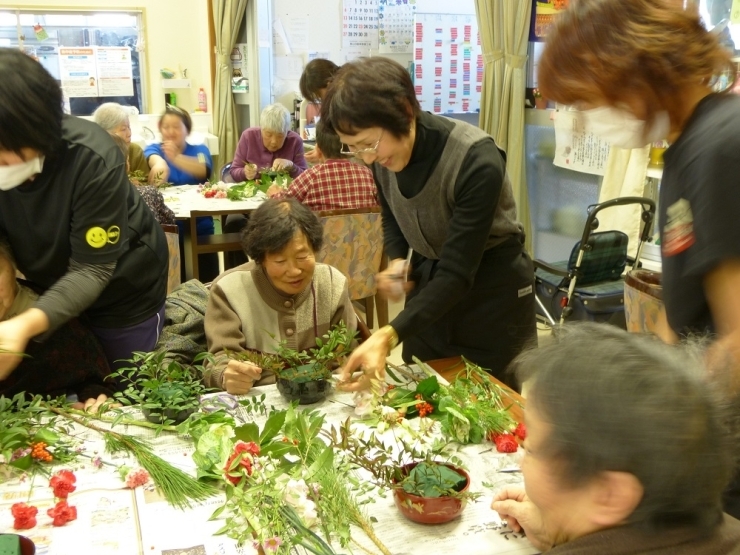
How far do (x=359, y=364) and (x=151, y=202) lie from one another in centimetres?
231

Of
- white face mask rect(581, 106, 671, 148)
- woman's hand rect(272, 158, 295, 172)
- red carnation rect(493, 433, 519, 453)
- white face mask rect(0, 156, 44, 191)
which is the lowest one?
red carnation rect(493, 433, 519, 453)

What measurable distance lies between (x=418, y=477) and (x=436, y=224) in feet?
2.81

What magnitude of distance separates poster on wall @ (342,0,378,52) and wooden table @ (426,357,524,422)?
16.3 feet

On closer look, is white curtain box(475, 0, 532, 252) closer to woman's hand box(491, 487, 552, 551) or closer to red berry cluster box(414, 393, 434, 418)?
red berry cluster box(414, 393, 434, 418)

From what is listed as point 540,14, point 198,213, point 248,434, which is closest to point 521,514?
point 248,434

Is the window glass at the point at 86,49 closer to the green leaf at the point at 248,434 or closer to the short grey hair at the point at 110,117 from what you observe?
the short grey hair at the point at 110,117

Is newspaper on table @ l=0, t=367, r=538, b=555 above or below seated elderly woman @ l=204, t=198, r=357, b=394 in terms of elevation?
below

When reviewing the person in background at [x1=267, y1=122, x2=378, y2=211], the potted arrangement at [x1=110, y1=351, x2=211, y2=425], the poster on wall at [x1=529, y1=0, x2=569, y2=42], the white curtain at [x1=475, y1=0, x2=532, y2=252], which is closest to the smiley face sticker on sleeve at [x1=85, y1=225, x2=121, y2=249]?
the potted arrangement at [x1=110, y1=351, x2=211, y2=425]

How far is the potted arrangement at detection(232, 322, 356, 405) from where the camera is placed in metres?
1.76

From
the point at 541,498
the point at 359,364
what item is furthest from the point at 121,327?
the point at 541,498

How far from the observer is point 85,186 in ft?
5.90

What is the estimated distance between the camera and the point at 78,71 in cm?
654

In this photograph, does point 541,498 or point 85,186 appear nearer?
point 541,498

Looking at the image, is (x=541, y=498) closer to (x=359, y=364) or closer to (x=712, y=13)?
(x=359, y=364)
